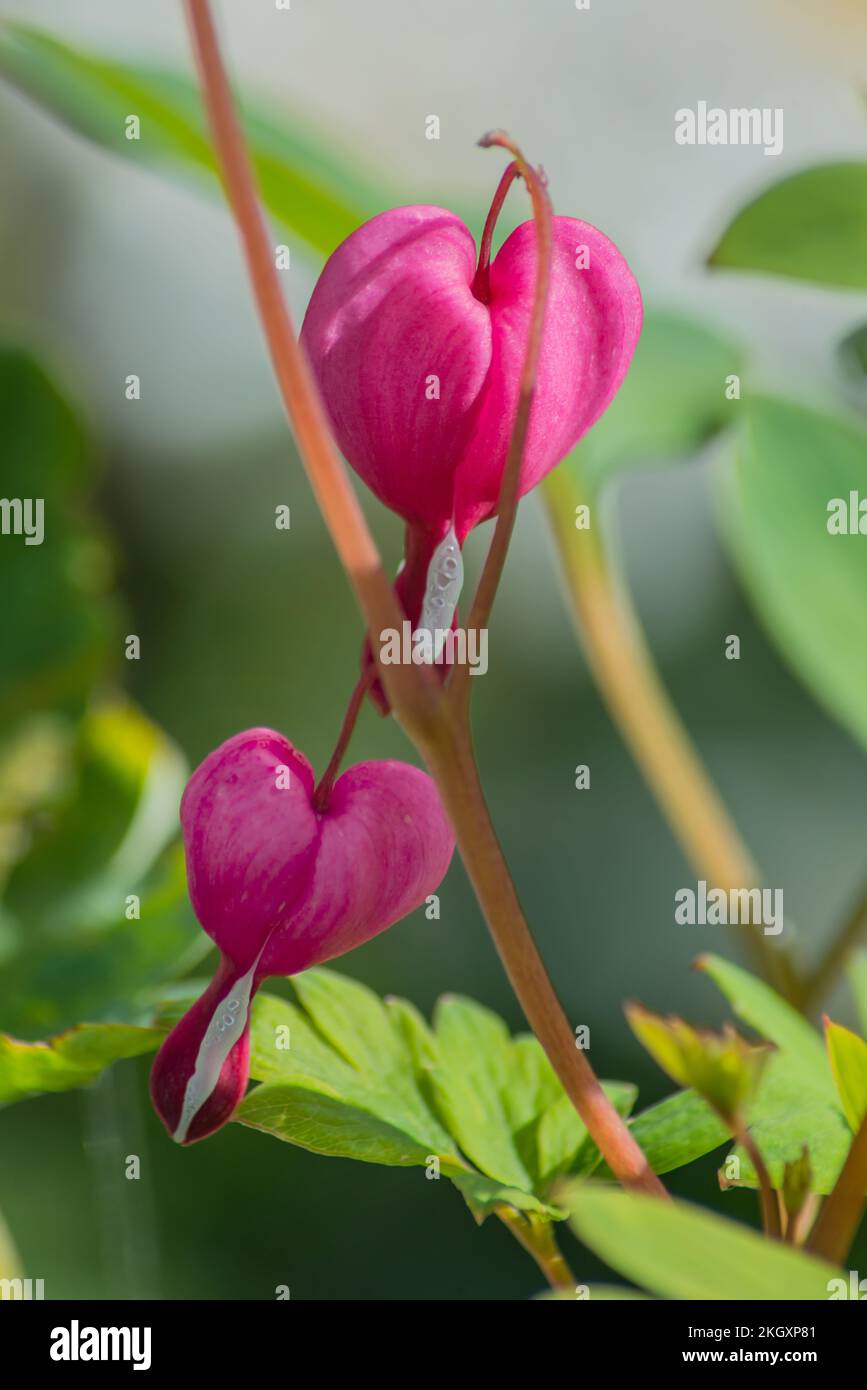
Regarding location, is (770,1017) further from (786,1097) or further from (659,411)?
(659,411)

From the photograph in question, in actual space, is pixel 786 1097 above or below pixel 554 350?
below

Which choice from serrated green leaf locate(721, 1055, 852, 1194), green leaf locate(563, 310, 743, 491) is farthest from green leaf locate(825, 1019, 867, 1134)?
green leaf locate(563, 310, 743, 491)

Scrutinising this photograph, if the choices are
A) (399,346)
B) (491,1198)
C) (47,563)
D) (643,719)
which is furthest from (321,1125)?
(47,563)

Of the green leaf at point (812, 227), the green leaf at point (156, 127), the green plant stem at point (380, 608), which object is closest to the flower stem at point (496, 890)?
the green plant stem at point (380, 608)

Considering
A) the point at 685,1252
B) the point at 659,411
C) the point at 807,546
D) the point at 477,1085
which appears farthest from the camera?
the point at 659,411

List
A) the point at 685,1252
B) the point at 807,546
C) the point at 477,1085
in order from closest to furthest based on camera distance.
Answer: the point at 685,1252, the point at 477,1085, the point at 807,546

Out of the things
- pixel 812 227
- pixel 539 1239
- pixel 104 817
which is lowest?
pixel 539 1239

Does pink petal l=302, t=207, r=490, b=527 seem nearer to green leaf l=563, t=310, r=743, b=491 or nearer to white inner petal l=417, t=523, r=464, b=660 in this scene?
white inner petal l=417, t=523, r=464, b=660
